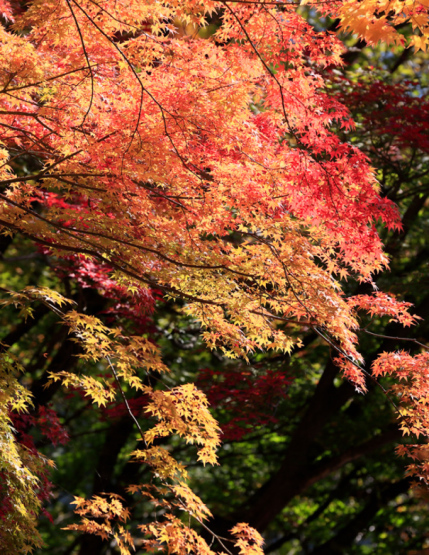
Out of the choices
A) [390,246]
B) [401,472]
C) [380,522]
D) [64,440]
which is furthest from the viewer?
[380,522]

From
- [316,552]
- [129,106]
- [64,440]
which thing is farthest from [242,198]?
[316,552]

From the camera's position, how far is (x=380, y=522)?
11.4 m

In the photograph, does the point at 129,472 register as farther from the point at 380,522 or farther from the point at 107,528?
the point at 107,528

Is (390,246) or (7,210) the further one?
(390,246)

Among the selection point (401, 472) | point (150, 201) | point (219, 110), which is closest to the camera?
point (219, 110)

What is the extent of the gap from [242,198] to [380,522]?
9371 mm

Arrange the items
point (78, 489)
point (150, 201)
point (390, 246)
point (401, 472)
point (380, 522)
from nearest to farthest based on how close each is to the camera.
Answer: point (150, 201) < point (390, 246) < point (401, 472) < point (380, 522) < point (78, 489)

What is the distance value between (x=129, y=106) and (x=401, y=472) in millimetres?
9151

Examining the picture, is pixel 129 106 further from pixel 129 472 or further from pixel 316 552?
pixel 316 552

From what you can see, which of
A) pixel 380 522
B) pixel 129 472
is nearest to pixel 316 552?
pixel 380 522

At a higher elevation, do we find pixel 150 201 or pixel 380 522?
pixel 150 201

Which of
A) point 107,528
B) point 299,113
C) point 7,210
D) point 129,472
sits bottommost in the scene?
point 129,472

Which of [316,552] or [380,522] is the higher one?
[380,522]

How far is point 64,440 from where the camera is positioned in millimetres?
6938
